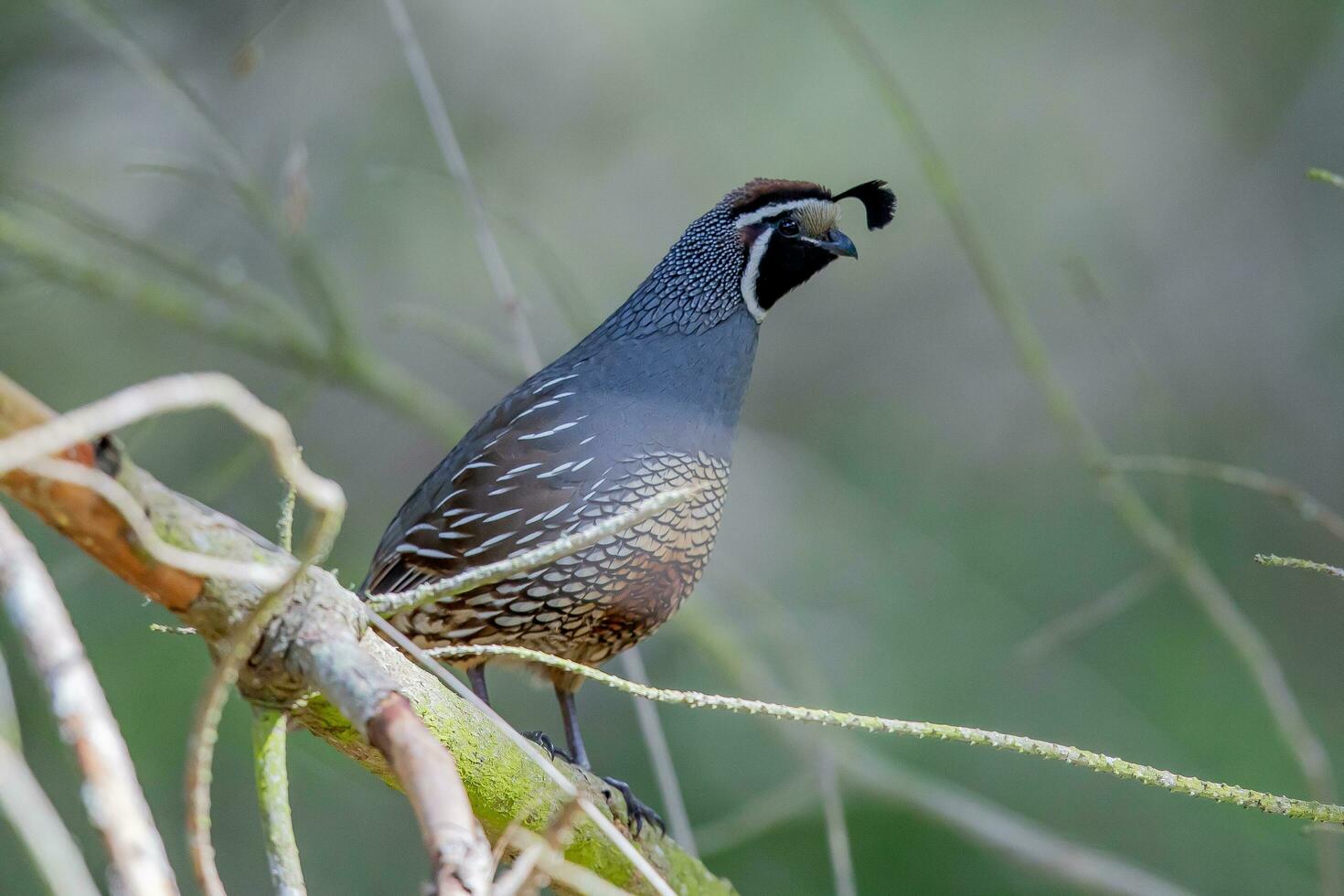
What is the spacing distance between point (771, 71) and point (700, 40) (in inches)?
17.4

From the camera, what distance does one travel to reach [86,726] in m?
0.94

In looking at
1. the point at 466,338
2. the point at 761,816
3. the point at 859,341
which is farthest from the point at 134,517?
the point at 859,341

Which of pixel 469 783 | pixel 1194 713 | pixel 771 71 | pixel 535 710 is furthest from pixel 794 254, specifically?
pixel 771 71

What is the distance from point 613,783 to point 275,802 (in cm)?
180

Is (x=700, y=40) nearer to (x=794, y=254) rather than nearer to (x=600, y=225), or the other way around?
(x=600, y=225)

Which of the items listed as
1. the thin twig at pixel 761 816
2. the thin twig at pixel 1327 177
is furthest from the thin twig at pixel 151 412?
the thin twig at pixel 761 816

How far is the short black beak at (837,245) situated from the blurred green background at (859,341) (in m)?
2.30

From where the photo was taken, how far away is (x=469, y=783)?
221 centimetres

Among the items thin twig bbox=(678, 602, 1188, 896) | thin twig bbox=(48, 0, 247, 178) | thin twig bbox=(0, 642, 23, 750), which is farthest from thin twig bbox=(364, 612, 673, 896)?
thin twig bbox=(678, 602, 1188, 896)

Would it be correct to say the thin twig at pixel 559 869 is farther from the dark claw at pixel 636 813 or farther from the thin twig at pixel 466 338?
the thin twig at pixel 466 338

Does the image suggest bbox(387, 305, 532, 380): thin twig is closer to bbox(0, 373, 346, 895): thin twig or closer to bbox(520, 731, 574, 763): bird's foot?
bbox(520, 731, 574, 763): bird's foot

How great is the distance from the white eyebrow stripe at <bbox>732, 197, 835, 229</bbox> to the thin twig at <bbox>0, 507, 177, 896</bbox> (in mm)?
2341

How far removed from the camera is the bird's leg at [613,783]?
2854mm

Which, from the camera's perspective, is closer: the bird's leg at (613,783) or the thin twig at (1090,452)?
the bird's leg at (613,783)
